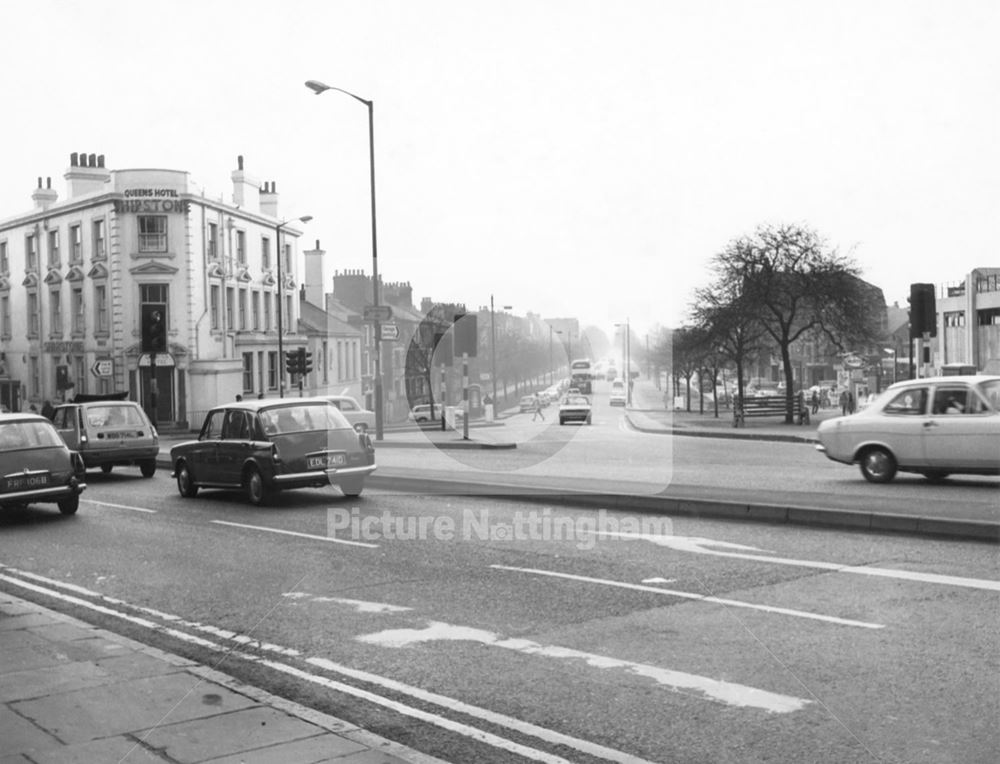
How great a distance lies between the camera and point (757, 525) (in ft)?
42.6

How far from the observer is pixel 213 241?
57.5 m

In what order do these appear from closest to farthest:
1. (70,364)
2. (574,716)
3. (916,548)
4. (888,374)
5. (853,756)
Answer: (853,756) → (574,716) → (916,548) → (70,364) → (888,374)

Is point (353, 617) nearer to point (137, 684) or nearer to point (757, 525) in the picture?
point (137, 684)

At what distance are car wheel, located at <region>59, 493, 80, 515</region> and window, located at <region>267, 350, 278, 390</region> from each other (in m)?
45.4

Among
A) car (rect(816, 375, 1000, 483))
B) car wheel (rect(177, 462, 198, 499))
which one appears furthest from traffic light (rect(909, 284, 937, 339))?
car wheel (rect(177, 462, 198, 499))

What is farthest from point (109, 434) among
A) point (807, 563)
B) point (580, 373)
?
point (807, 563)

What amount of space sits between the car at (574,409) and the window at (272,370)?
20.4m

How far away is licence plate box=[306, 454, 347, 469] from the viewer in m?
16.6

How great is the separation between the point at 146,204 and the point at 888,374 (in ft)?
192

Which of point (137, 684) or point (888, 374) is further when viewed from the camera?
point (888, 374)

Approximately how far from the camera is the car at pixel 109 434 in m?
23.4

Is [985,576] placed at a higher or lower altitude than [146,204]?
lower

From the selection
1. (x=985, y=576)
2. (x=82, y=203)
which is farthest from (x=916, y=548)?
(x=82, y=203)

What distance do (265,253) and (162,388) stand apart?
1244cm
